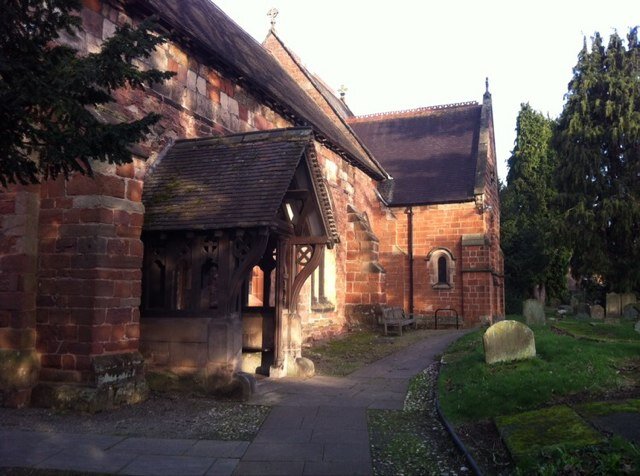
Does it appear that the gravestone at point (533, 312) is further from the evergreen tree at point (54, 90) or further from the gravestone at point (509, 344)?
the evergreen tree at point (54, 90)

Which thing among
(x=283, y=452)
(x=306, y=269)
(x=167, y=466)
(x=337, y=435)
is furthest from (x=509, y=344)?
(x=167, y=466)

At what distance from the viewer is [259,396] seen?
809 centimetres

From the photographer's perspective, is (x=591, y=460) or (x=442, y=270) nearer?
(x=591, y=460)

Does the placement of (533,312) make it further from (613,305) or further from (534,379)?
(613,305)

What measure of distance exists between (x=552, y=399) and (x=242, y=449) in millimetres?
3875

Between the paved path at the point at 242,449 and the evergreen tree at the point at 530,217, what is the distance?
24.2 meters

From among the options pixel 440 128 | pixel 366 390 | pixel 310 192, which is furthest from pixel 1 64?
pixel 440 128

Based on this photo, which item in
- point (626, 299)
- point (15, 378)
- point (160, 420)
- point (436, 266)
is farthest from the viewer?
point (436, 266)

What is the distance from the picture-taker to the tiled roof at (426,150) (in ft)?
78.8

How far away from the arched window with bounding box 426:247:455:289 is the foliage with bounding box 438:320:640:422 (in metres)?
13.5

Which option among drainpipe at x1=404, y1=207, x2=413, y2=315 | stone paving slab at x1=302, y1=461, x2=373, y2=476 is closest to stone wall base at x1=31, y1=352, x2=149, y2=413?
stone paving slab at x1=302, y1=461, x2=373, y2=476

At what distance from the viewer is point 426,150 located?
87.8 feet

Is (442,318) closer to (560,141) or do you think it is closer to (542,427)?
(560,141)

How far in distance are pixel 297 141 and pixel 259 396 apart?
4076 mm
